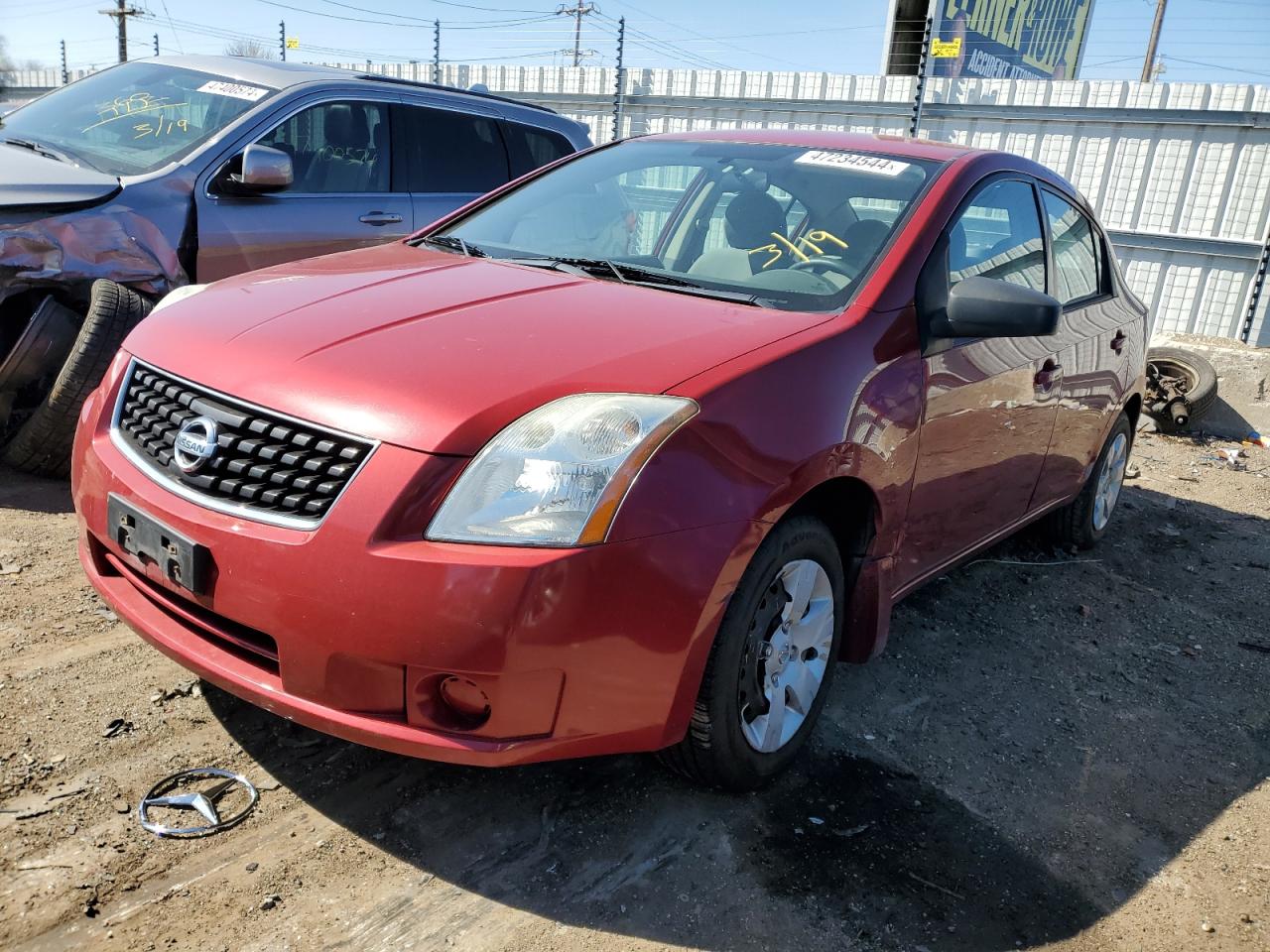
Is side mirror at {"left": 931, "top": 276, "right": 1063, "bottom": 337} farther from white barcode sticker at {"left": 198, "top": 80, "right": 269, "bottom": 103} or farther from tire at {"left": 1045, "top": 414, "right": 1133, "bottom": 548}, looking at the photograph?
white barcode sticker at {"left": 198, "top": 80, "right": 269, "bottom": 103}

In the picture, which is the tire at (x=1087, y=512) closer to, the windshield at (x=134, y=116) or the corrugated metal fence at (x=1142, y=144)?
the windshield at (x=134, y=116)

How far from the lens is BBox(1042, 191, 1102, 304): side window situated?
396cm

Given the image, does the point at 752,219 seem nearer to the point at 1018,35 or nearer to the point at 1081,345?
the point at 1081,345

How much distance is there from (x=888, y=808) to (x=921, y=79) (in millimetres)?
8996

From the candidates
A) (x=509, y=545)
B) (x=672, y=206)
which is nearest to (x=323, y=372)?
(x=509, y=545)

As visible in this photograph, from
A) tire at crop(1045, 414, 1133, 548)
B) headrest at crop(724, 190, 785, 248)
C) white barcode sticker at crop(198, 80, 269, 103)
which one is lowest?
tire at crop(1045, 414, 1133, 548)

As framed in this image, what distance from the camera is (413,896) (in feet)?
7.14

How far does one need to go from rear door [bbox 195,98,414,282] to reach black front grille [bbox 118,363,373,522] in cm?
258

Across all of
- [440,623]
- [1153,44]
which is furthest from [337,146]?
[1153,44]

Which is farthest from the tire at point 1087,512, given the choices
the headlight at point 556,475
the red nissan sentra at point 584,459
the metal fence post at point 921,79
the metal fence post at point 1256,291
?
the metal fence post at point 921,79

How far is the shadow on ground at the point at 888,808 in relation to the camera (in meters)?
2.28

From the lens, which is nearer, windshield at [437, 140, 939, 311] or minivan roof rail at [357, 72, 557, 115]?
windshield at [437, 140, 939, 311]

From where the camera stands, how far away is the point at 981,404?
320cm

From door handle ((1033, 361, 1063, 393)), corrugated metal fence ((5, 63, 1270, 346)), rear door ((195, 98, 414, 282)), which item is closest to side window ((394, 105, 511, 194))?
rear door ((195, 98, 414, 282))
